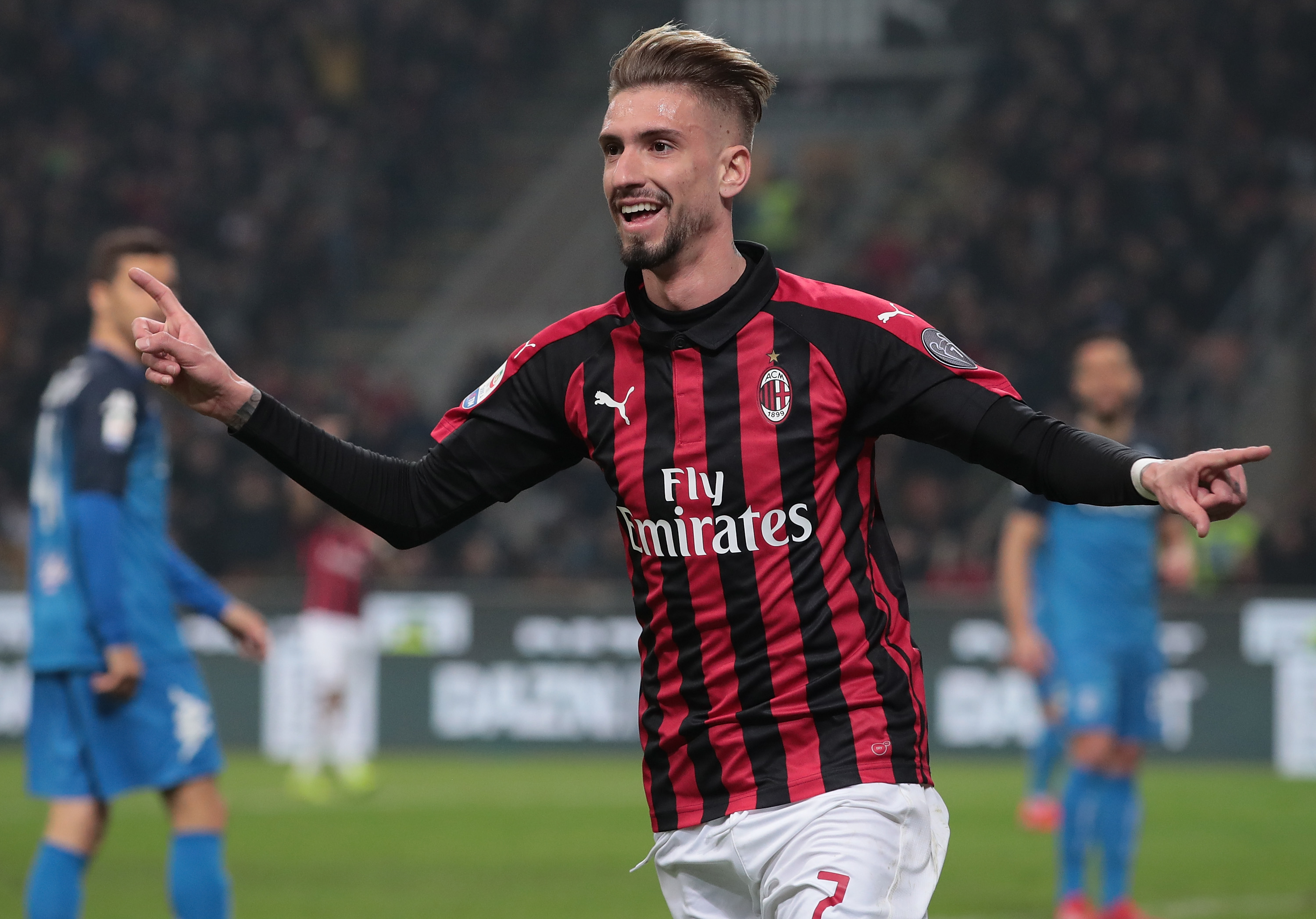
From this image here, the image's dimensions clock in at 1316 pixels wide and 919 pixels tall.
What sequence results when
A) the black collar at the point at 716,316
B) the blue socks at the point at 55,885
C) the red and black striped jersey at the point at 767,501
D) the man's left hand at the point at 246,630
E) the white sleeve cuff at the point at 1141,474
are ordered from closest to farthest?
the white sleeve cuff at the point at 1141,474 → the red and black striped jersey at the point at 767,501 → the black collar at the point at 716,316 → the blue socks at the point at 55,885 → the man's left hand at the point at 246,630

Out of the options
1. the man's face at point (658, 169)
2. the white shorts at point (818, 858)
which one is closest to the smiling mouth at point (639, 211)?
the man's face at point (658, 169)

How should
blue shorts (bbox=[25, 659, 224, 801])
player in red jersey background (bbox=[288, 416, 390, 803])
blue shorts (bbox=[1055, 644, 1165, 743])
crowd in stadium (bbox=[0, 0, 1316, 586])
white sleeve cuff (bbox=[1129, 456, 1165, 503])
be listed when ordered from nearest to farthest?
white sleeve cuff (bbox=[1129, 456, 1165, 503])
blue shorts (bbox=[25, 659, 224, 801])
blue shorts (bbox=[1055, 644, 1165, 743])
player in red jersey background (bbox=[288, 416, 390, 803])
crowd in stadium (bbox=[0, 0, 1316, 586])

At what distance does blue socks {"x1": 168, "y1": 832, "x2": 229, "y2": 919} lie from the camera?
4.97m

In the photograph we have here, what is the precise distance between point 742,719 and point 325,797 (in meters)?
9.14

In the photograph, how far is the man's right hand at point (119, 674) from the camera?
4945 mm

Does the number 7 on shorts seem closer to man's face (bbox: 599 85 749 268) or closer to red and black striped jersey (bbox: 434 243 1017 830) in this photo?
red and black striped jersey (bbox: 434 243 1017 830)

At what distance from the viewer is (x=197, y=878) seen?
4973mm

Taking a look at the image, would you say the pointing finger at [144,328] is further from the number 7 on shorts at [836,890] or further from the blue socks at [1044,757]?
the blue socks at [1044,757]

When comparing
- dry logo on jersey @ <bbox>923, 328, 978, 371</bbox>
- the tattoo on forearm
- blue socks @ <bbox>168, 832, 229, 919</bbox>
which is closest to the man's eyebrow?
dry logo on jersey @ <bbox>923, 328, 978, 371</bbox>

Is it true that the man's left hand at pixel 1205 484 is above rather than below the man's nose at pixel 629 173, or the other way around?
below

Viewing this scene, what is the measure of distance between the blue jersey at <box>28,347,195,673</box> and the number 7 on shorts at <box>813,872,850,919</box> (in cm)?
277

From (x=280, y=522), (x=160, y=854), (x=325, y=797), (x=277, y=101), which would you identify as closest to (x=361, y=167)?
(x=277, y=101)

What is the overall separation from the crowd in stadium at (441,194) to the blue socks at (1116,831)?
291 inches

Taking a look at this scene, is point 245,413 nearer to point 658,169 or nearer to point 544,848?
point 658,169
